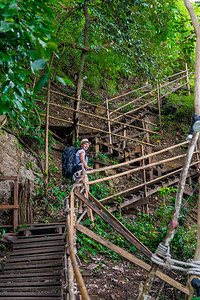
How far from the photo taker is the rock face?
564 centimetres

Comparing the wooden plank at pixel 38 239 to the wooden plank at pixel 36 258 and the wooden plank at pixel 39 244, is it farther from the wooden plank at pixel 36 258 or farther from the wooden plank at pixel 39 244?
the wooden plank at pixel 36 258

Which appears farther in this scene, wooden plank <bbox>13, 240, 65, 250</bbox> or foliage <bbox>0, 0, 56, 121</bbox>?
wooden plank <bbox>13, 240, 65, 250</bbox>

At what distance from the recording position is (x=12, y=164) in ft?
20.0

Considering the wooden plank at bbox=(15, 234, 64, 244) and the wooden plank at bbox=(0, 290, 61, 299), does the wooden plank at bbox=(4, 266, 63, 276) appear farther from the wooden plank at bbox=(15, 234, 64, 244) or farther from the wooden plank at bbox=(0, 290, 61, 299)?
the wooden plank at bbox=(15, 234, 64, 244)

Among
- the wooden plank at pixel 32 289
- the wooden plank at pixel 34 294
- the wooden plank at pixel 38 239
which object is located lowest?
the wooden plank at pixel 34 294

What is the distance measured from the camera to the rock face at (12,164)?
5.64m

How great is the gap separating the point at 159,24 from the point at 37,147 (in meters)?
5.22

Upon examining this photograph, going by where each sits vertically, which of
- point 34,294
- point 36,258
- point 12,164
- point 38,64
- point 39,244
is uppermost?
point 12,164

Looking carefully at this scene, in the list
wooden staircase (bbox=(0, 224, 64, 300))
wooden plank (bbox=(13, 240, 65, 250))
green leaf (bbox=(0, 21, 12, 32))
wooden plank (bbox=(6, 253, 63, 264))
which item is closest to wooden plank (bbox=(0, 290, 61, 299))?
wooden staircase (bbox=(0, 224, 64, 300))

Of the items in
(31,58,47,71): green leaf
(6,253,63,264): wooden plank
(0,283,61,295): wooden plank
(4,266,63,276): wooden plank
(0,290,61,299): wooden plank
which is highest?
(31,58,47,71): green leaf

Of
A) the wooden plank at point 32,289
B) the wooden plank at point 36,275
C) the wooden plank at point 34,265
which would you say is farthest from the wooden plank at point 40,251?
the wooden plank at point 32,289

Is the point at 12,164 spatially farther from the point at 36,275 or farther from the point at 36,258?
the point at 36,275

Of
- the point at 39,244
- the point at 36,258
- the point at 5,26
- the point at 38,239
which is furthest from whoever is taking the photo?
the point at 38,239

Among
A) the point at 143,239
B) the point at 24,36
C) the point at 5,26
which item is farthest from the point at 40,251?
the point at 5,26
